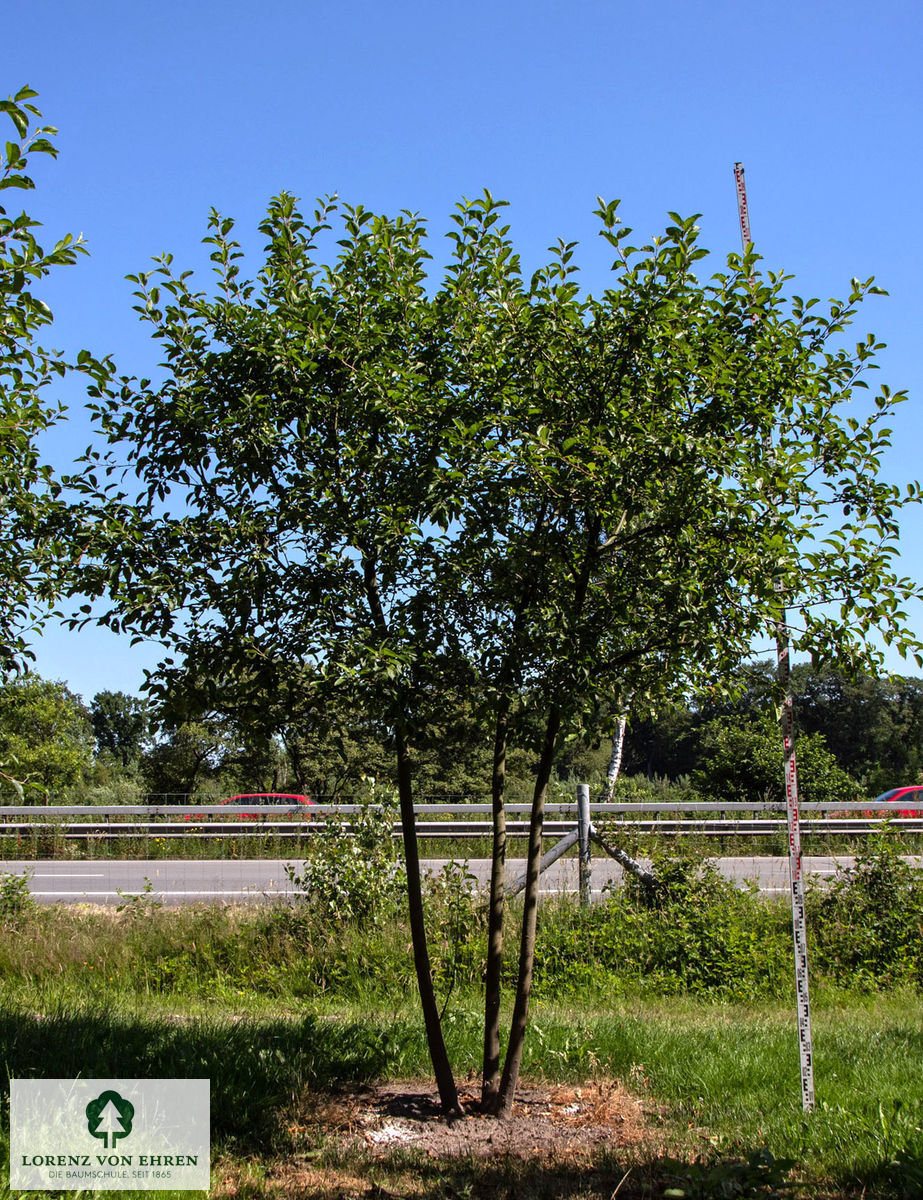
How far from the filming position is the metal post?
8570 millimetres

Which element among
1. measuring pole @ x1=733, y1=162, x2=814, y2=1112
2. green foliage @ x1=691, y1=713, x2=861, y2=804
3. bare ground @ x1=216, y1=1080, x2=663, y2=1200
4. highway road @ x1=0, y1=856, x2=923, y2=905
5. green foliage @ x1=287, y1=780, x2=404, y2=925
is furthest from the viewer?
green foliage @ x1=691, y1=713, x2=861, y2=804

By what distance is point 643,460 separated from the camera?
418 cm

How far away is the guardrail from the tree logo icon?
5.94 metres

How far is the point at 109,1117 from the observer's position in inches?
173

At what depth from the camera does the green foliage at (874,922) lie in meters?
7.91

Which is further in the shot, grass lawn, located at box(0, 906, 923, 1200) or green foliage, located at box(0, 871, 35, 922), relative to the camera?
green foliage, located at box(0, 871, 35, 922)

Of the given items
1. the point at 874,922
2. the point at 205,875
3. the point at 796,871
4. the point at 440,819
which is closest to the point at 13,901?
the point at 205,875

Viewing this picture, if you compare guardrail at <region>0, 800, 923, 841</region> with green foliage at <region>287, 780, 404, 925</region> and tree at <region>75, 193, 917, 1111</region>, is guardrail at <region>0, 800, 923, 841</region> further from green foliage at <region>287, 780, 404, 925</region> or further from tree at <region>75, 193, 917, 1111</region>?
tree at <region>75, 193, 917, 1111</region>

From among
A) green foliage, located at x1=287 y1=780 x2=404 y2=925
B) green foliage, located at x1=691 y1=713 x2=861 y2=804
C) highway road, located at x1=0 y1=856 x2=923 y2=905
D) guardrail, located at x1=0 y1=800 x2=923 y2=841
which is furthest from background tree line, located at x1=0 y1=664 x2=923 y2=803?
highway road, located at x1=0 y1=856 x2=923 y2=905

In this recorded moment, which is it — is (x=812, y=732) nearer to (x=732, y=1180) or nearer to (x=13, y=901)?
(x=13, y=901)

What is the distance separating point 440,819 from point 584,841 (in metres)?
7.08

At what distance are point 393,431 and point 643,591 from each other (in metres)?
1.44

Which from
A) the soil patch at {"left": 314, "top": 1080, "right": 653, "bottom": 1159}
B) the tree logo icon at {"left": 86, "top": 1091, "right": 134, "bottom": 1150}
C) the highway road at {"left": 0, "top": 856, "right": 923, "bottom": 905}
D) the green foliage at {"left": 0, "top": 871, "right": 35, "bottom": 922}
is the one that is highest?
the green foliage at {"left": 0, "top": 871, "right": 35, "bottom": 922}

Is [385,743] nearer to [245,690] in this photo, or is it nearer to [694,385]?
[245,690]
